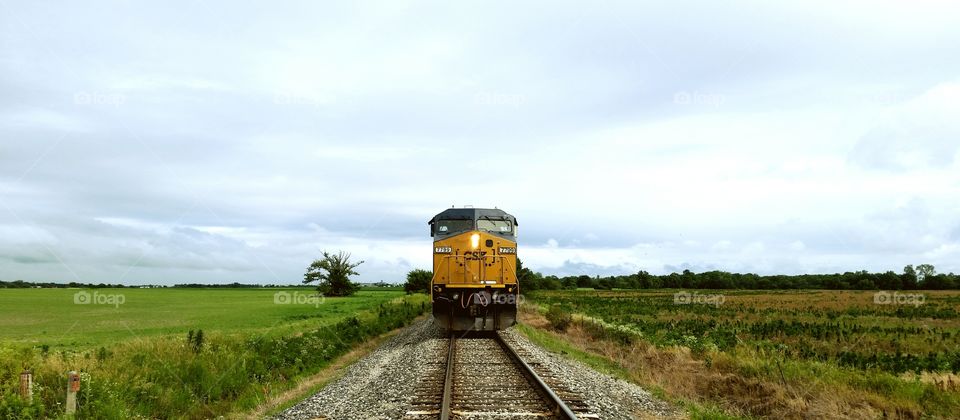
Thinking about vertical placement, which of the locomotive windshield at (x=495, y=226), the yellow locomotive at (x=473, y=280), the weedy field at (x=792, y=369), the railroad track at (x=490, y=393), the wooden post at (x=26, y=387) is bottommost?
the weedy field at (x=792, y=369)

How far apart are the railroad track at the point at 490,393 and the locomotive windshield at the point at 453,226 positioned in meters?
5.96

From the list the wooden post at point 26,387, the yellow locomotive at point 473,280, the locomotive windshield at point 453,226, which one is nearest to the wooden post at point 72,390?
the wooden post at point 26,387

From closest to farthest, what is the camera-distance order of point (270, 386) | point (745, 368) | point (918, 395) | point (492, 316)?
point (918, 395), point (745, 368), point (270, 386), point (492, 316)

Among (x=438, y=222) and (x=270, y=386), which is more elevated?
(x=438, y=222)

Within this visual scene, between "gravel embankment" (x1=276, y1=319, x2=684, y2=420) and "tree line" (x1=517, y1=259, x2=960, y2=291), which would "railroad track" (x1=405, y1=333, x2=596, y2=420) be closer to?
"gravel embankment" (x1=276, y1=319, x2=684, y2=420)

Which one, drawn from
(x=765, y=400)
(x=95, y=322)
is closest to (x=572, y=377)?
(x=765, y=400)

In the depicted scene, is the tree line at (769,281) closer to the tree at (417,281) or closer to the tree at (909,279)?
the tree at (909,279)

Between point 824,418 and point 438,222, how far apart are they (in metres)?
13.1

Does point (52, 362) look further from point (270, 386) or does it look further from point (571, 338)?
point (571, 338)

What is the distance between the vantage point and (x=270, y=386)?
13719 mm

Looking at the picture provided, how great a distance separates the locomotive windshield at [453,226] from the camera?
18938 millimetres

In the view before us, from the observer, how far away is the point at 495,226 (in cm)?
1925

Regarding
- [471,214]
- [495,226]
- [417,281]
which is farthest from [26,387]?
[417,281]

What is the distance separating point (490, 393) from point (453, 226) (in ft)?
32.1
